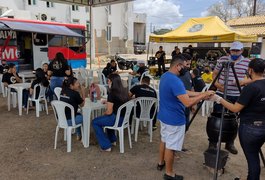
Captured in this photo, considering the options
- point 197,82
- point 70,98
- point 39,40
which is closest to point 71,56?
point 39,40

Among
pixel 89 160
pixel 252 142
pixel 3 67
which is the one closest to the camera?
pixel 252 142

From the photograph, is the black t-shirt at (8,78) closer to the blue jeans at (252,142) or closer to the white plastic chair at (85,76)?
the white plastic chair at (85,76)

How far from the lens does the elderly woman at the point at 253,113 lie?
2.36 m

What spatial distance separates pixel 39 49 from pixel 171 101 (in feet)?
33.0

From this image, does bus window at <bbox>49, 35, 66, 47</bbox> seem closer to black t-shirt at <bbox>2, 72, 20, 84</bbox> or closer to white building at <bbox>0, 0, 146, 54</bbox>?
black t-shirt at <bbox>2, 72, 20, 84</bbox>

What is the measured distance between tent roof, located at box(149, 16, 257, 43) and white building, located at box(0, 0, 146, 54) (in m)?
13.5

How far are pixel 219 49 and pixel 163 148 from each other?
617 inches

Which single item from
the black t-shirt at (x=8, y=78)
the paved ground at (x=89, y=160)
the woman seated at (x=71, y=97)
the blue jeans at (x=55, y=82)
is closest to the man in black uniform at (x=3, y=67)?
the black t-shirt at (x=8, y=78)

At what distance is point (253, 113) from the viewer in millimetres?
2439

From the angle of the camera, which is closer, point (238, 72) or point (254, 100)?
point (254, 100)

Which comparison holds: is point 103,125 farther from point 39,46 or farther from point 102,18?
point 102,18

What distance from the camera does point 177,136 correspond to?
9.63 feet

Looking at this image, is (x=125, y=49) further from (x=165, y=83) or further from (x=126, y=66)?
(x=165, y=83)

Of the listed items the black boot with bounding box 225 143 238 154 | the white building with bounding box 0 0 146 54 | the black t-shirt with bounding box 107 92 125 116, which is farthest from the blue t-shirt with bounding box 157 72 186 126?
the white building with bounding box 0 0 146 54
